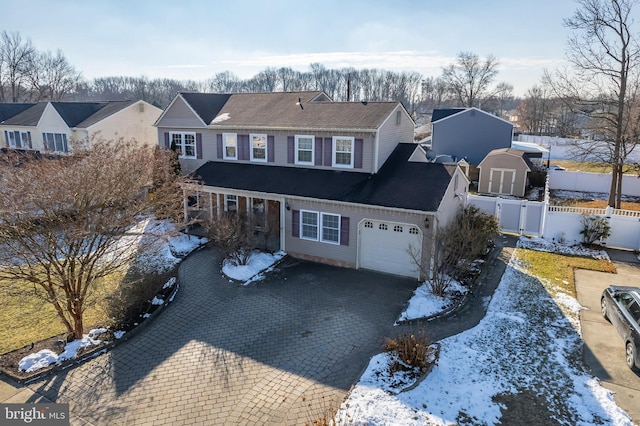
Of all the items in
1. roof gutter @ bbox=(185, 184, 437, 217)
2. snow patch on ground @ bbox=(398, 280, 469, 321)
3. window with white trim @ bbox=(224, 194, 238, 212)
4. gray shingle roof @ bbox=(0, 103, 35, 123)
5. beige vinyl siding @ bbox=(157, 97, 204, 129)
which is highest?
gray shingle roof @ bbox=(0, 103, 35, 123)

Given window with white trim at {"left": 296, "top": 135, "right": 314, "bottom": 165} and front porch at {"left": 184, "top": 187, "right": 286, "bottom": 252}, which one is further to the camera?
window with white trim at {"left": 296, "top": 135, "right": 314, "bottom": 165}

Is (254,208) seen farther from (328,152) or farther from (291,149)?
(328,152)

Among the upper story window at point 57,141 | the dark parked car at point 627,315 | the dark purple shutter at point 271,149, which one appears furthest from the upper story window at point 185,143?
the dark parked car at point 627,315

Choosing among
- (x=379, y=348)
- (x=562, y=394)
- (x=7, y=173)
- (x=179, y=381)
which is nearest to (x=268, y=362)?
(x=179, y=381)

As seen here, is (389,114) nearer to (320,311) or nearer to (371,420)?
(320,311)

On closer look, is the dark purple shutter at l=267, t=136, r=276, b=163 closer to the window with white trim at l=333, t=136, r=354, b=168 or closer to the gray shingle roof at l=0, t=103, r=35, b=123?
the window with white trim at l=333, t=136, r=354, b=168

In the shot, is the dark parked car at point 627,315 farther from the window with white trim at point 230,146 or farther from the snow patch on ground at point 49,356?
the window with white trim at point 230,146

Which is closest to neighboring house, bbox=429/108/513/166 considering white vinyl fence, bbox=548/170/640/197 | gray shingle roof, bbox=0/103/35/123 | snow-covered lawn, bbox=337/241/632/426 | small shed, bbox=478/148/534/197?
white vinyl fence, bbox=548/170/640/197
